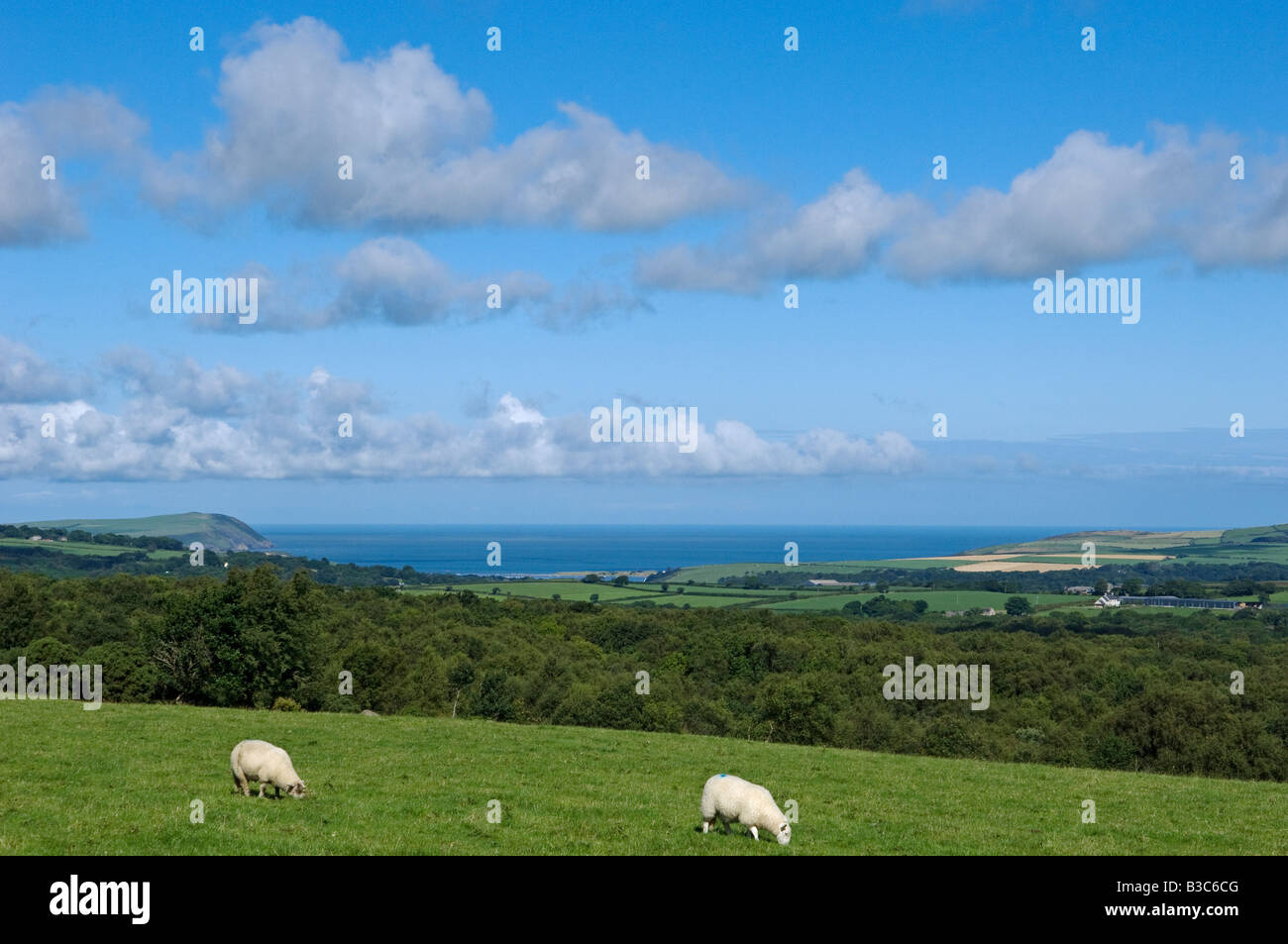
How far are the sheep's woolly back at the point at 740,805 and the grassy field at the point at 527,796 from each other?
0.40 metres

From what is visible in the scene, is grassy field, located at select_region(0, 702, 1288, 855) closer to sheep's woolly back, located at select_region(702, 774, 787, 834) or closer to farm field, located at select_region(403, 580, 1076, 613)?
sheep's woolly back, located at select_region(702, 774, 787, 834)

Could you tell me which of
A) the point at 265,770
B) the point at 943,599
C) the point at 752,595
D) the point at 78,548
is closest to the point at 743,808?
the point at 265,770

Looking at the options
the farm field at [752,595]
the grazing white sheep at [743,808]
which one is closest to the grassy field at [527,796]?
the grazing white sheep at [743,808]

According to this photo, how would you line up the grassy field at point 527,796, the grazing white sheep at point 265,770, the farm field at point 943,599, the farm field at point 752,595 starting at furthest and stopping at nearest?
the farm field at point 752,595
the farm field at point 943,599
the grazing white sheep at point 265,770
the grassy field at point 527,796

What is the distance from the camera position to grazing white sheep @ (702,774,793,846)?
51.2 ft

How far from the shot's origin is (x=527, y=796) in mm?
19094

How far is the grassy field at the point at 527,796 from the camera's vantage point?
15094 millimetres

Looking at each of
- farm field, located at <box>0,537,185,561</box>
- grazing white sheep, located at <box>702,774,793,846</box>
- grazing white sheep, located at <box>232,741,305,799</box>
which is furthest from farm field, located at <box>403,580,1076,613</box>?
grazing white sheep, located at <box>702,774,793,846</box>

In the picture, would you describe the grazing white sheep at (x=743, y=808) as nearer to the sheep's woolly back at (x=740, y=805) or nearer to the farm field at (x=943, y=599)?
the sheep's woolly back at (x=740, y=805)

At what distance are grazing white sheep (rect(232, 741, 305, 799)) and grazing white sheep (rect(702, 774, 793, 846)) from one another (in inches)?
293
